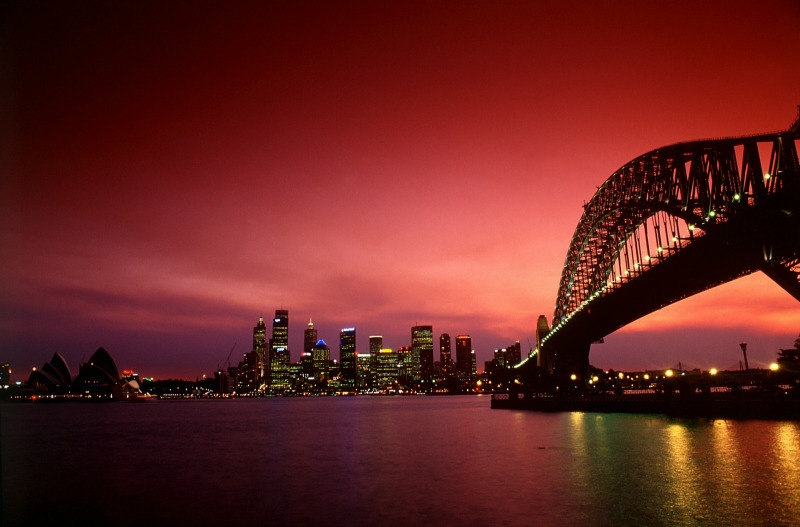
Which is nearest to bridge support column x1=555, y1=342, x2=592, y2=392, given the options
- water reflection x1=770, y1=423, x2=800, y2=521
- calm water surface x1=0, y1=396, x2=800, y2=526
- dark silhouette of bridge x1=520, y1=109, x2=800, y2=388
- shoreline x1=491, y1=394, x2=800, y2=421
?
dark silhouette of bridge x1=520, y1=109, x2=800, y2=388

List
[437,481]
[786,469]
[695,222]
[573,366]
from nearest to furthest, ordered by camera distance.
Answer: [786,469], [437,481], [695,222], [573,366]

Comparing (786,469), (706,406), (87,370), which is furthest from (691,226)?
(87,370)

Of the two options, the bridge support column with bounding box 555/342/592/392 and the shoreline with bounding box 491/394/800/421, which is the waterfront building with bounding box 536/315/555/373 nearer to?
the bridge support column with bounding box 555/342/592/392

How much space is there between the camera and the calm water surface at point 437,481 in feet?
64.2

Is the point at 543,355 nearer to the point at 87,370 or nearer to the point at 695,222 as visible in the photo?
the point at 695,222

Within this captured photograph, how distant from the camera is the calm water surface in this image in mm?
19578

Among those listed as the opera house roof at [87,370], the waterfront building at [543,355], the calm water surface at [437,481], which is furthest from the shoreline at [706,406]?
the opera house roof at [87,370]

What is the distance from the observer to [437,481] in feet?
87.1

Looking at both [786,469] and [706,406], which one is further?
[706,406]

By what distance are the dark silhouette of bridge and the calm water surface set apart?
1369 centimetres

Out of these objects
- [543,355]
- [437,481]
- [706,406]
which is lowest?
[437,481]

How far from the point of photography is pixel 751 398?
2108 inches

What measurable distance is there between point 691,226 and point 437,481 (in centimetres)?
3577

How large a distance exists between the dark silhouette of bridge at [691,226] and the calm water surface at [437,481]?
44.9 ft
